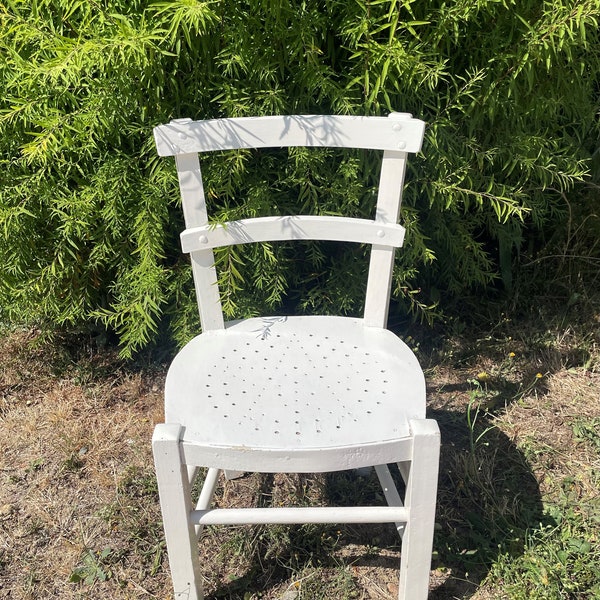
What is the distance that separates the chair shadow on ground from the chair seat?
56cm

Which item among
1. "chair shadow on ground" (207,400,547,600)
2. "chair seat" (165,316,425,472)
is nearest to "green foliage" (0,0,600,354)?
"chair seat" (165,316,425,472)

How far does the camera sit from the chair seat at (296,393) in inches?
47.2

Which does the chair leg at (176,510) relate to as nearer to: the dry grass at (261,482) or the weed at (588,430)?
the dry grass at (261,482)

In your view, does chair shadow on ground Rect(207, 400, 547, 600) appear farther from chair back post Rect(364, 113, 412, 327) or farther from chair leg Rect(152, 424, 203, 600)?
chair back post Rect(364, 113, 412, 327)

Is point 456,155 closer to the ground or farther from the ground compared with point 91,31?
closer to the ground

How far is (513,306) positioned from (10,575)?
1.90 m

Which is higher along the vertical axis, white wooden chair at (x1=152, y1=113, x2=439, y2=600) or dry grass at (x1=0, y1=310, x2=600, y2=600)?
white wooden chair at (x1=152, y1=113, x2=439, y2=600)

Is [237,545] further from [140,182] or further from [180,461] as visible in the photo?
[140,182]

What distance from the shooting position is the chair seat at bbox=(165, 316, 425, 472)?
1.20m

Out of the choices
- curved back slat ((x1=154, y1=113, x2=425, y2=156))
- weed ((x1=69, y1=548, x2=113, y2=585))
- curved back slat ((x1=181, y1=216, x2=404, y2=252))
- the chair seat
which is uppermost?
curved back slat ((x1=154, y1=113, x2=425, y2=156))

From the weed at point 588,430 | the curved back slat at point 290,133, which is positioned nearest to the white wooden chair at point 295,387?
the curved back slat at point 290,133

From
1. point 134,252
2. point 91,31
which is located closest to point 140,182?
point 134,252

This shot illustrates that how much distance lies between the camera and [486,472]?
1.87 m

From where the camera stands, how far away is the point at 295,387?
1.35m
